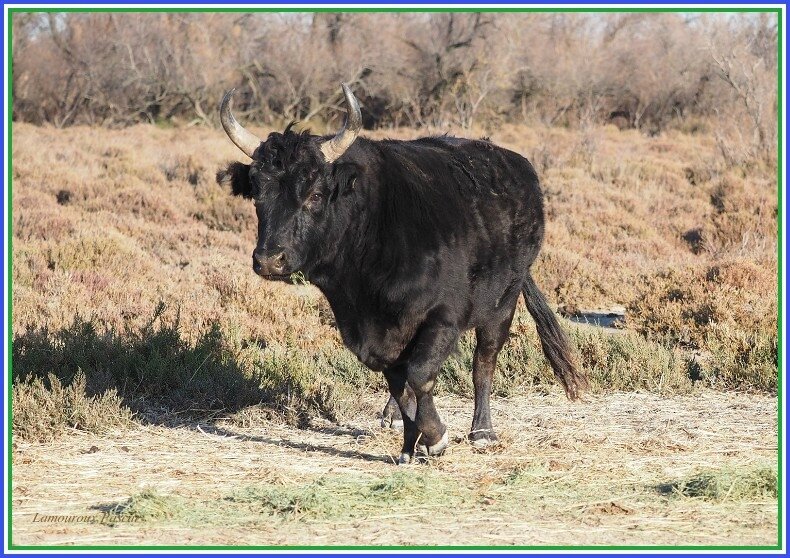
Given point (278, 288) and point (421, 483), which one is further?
point (278, 288)

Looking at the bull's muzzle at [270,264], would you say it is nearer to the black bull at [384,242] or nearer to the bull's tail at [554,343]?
the black bull at [384,242]

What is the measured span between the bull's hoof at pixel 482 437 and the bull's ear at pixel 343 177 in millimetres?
2009

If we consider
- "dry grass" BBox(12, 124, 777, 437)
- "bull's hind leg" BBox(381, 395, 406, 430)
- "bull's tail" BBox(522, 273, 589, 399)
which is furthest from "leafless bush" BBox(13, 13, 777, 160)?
"bull's hind leg" BBox(381, 395, 406, 430)

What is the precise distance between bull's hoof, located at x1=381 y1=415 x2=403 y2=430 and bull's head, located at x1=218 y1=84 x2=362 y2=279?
1813 millimetres

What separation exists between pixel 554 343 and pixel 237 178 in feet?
9.98

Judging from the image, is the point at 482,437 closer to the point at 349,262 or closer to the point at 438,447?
the point at 438,447

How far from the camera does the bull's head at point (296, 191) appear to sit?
630cm

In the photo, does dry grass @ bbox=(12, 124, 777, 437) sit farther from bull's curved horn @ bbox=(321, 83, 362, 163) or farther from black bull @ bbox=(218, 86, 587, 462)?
bull's curved horn @ bbox=(321, 83, 362, 163)

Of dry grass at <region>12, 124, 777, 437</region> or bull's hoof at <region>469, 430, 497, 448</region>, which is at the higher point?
dry grass at <region>12, 124, 777, 437</region>

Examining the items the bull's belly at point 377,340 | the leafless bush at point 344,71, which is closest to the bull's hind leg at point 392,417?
the bull's belly at point 377,340

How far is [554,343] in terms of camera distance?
841 centimetres

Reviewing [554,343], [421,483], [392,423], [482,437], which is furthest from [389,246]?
[554,343]

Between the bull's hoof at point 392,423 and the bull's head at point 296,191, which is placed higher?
the bull's head at point 296,191

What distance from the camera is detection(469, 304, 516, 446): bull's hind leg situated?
297 inches
